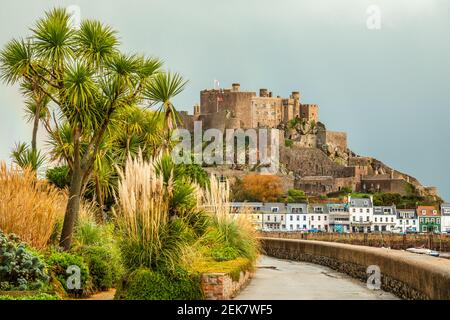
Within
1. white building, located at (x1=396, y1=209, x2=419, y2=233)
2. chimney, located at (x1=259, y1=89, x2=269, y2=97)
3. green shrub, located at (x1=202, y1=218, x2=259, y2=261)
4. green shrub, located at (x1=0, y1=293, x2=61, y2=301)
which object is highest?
chimney, located at (x1=259, y1=89, x2=269, y2=97)

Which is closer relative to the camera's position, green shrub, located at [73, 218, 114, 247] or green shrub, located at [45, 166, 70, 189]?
green shrub, located at [73, 218, 114, 247]

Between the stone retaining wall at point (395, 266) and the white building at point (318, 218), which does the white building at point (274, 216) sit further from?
the stone retaining wall at point (395, 266)

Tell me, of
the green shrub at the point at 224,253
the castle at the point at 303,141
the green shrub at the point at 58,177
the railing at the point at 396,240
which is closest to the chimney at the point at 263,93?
the castle at the point at 303,141

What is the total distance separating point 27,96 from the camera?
2111cm

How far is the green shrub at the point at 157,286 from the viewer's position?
35.3 ft

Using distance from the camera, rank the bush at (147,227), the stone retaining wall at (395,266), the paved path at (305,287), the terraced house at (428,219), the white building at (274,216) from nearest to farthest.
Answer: the stone retaining wall at (395,266) → the bush at (147,227) → the paved path at (305,287) → the white building at (274,216) → the terraced house at (428,219)

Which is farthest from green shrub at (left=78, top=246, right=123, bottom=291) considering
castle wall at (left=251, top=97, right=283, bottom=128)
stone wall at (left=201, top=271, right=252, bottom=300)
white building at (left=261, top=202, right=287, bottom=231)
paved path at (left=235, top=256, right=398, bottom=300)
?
castle wall at (left=251, top=97, right=283, bottom=128)

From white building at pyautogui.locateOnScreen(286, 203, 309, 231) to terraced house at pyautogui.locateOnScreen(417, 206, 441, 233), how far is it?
1616 centimetres

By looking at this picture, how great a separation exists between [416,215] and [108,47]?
10164cm

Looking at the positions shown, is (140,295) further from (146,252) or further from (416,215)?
(416,215)

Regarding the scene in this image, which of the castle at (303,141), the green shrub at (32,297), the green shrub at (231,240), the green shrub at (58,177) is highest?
the castle at (303,141)

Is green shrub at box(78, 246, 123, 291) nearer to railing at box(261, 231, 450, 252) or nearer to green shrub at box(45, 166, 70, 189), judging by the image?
green shrub at box(45, 166, 70, 189)

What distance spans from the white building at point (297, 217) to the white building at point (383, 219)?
9.16 metres

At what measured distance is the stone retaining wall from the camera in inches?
420
